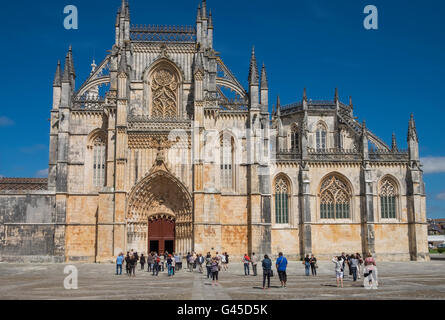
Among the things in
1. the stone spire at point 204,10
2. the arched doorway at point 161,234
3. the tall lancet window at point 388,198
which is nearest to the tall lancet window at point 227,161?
the arched doorway at point 161,234

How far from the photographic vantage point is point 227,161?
38.4 m

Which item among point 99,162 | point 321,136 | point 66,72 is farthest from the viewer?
point 321,136

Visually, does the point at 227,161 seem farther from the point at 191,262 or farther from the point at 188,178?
the point at 191,262

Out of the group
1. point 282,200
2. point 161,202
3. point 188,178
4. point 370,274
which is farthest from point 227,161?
point 370,274

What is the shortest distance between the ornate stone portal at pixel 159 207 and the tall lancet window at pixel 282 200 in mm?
8855

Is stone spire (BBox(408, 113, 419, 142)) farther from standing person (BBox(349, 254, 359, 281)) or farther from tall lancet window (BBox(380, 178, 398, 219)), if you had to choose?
standing person (BBox(349, 254, 359, 281))

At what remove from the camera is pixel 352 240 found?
4094cm

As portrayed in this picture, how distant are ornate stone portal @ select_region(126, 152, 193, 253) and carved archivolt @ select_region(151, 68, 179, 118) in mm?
5184

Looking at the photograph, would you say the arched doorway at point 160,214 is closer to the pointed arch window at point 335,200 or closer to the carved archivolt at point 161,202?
the carved archivolt at point 161,202

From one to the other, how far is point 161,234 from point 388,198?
20.1 metres

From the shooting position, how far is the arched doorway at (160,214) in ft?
118
